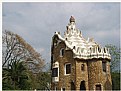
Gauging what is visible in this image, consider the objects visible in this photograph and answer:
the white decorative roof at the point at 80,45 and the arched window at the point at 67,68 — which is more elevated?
the white decorative roof at the point at 80,45

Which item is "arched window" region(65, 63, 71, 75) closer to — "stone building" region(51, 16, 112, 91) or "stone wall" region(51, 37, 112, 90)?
"stone building" region(51, 16, 112, 91)

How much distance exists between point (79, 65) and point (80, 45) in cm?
102

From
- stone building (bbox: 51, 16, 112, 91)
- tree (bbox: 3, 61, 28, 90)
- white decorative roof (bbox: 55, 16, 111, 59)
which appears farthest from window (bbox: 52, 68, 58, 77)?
tree (bbox: 3, 61, 28, 90)

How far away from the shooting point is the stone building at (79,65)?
10.6m

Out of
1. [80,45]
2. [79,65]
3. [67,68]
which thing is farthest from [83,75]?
[80,45]

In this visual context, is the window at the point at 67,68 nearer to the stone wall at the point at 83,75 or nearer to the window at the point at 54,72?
the stone wall at the point at 83,75

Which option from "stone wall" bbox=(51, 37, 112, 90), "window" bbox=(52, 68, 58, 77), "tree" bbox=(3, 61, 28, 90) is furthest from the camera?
"tree" bbox=(3, 61, 28, 90)

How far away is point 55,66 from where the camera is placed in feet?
37.0

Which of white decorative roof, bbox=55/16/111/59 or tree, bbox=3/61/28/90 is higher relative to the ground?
white decorative roof, bbox=55/16/111/59

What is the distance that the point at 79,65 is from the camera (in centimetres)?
1083

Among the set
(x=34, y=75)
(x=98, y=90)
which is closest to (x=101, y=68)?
(x=98, y=90)

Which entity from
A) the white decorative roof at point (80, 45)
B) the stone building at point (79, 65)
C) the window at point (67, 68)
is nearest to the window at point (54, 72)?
the stone building at point (79, 65)

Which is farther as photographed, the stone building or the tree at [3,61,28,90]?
the tree at [3,61,28,90]

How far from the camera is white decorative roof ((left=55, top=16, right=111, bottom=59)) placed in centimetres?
1078
